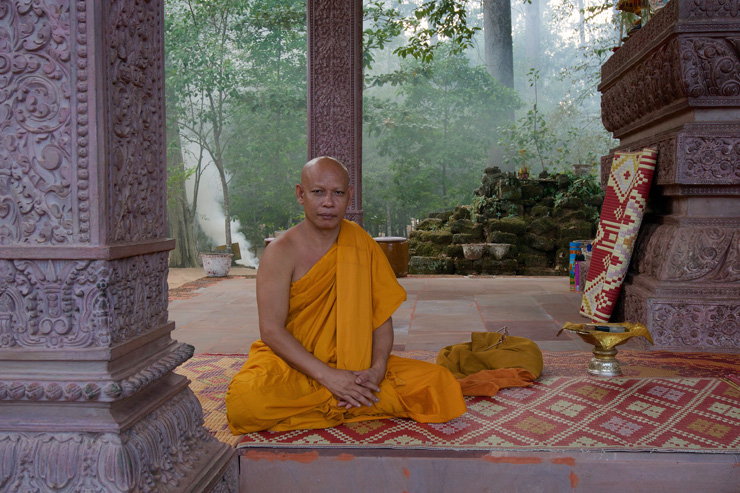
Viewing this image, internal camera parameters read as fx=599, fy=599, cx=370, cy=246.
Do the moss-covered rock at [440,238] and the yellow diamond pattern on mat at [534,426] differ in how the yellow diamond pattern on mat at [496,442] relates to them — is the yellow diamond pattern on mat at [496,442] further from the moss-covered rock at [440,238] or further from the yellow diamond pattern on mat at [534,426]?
the moss-covered rock at [440,238]

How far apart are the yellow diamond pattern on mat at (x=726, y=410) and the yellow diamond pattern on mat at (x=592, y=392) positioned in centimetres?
45

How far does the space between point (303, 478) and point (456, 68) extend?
60.3 feet

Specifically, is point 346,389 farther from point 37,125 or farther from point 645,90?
point 645,90

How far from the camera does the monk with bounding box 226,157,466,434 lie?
2443 mm

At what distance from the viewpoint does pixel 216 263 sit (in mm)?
9078

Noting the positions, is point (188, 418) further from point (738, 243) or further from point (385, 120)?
point (385, 120)

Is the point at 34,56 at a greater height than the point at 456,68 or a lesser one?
lesser

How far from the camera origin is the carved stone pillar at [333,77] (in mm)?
5785

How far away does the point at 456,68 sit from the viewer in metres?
19.1

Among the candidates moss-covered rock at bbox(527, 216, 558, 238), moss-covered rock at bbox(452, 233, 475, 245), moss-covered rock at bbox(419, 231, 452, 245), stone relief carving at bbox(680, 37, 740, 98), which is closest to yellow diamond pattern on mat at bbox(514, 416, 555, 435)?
stone relief carving at bbox(680, 37, 740, 98)

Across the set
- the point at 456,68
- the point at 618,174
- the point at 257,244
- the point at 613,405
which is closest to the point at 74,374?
the point at 613,405

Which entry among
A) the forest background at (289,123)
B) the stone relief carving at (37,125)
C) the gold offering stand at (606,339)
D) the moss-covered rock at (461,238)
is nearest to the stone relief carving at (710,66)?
the gold offering stand at (606,339)

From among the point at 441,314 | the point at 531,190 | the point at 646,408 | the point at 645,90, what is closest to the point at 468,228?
the point at 531,190

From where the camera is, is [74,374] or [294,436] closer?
[74,374]
